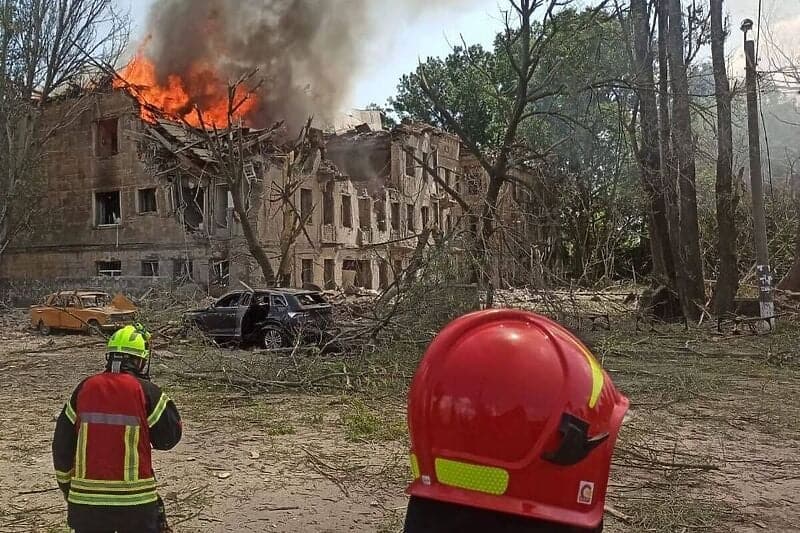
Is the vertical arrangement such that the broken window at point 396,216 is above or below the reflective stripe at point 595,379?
above

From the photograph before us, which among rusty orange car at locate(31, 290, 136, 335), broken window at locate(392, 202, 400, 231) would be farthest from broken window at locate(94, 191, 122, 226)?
broken window at locate(392, 202, 400, 231)

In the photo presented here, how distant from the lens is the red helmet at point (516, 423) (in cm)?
175

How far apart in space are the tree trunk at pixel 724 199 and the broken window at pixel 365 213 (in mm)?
17464

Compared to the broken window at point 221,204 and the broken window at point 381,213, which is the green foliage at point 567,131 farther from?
the broken window at point 221,204

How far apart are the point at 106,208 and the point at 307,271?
8.93 metres

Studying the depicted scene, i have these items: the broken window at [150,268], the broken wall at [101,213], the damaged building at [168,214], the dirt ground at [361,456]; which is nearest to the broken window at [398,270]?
the dirt ground at [361,456]

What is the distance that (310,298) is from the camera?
53.2 feet

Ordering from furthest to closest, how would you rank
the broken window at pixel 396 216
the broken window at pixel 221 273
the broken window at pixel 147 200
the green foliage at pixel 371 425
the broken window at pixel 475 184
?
1. the broken window at pixel 396 216
2. the broken window at pixel 147 200
3. the broken window at pixel 221 273
4. the broken window at pixel 475 184
5. the green foliage at pixel 371 425

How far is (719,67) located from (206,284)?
18.6 metres

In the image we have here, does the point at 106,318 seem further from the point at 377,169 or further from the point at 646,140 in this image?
the point at 377,169

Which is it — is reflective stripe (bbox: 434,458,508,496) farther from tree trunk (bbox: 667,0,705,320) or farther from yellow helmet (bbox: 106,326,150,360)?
tree trunk (bbox: 667,0,705,320)

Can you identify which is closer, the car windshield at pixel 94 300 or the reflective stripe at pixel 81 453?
the reflective stripe at pixel 81 453

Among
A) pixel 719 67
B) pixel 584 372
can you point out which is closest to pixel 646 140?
pixel 719 67

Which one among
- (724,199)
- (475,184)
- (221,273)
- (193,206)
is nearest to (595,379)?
(475,184)
